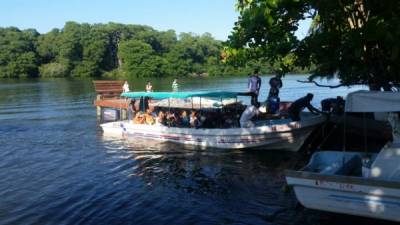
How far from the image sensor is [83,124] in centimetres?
3356

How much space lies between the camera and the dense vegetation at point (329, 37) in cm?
1156

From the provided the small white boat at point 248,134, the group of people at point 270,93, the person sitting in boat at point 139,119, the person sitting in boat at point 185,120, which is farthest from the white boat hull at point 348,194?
the person sitting in boat at point 139,119

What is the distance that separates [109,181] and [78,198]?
2215mm

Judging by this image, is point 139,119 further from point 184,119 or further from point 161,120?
point 184,119

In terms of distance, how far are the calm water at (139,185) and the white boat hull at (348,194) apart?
2.93 feet

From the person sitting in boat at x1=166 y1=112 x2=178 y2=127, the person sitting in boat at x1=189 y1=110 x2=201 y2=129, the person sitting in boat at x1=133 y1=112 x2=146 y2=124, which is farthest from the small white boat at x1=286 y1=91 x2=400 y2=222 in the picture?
the person sitting in boat at x1=133 y1=112 x2=146 y2=124

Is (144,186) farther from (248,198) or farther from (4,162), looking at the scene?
(4,162)

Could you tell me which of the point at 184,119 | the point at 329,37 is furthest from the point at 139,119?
the point at 329,37

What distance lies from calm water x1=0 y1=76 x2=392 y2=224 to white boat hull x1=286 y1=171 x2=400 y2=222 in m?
0.89

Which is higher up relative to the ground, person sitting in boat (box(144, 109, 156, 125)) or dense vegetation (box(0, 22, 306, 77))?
dense vegetation (box(0, 22, 306, 77))

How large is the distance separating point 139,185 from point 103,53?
443 ft

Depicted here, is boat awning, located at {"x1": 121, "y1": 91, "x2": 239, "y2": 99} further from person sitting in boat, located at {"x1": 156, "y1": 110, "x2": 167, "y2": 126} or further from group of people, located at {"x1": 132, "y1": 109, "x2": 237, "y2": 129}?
person sitting in boat, located at {"x1": 156, "y1": 110, "x2": 167, "y2": 126}

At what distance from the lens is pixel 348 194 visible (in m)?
11.2

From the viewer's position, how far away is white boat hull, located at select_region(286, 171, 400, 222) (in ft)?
35.3
